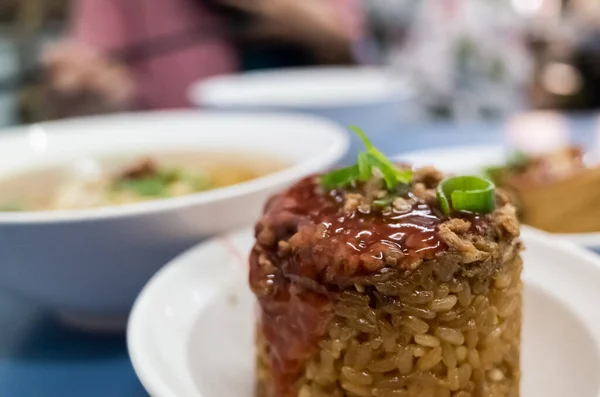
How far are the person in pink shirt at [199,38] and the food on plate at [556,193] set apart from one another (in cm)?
213

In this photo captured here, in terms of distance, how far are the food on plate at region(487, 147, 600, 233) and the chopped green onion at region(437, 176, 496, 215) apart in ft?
1.59

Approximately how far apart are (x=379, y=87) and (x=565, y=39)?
183 inches

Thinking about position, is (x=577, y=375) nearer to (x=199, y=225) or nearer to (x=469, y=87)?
(x=199, y=225)

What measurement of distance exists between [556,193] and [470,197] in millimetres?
559

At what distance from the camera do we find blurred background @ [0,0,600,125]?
3174 mm

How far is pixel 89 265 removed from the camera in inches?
35.8

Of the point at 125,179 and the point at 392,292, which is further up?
the point at 392,292

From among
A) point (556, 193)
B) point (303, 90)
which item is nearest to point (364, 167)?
point (556, 193)

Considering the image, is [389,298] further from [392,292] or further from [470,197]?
[470,197]

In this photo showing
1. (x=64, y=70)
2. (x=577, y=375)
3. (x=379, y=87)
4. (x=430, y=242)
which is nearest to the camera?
(x=430, y=242)

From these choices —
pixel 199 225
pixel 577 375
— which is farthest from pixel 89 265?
pixel 577 375

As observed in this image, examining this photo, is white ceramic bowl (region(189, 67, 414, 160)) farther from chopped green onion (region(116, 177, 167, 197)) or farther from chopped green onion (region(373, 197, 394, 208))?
chopped green onion (region(373, 197, 394, 208))

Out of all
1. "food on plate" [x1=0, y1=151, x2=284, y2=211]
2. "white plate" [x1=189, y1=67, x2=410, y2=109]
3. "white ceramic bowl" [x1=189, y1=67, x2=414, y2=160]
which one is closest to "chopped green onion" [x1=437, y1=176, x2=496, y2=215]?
"food on plate" [x1=0, y1=151, x2=284, y2=211]

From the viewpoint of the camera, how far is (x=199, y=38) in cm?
343
